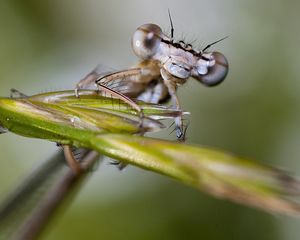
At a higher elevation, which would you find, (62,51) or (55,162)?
(62,51)

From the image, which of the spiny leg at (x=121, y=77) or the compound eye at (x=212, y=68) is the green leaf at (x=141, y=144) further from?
the compound eye at (x=212, y=68)

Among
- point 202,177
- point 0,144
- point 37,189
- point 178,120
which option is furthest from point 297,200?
point 0,144

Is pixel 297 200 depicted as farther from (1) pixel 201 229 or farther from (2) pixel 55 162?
(1) pixel 201 229

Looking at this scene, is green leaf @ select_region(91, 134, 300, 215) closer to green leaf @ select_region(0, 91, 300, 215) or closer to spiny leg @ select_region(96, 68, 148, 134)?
green leaf @ select_region(0, 91, 300, 215)

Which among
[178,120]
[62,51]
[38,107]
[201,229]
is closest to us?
[38,107]

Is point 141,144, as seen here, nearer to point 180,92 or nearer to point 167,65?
point 167,65

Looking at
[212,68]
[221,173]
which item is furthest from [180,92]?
[221,173]

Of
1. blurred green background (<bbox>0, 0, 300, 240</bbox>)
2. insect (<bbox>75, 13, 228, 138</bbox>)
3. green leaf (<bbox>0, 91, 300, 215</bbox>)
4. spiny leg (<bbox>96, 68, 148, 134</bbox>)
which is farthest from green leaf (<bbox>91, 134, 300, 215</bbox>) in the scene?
blurred green background (<bbox>0, 0, 300, 240</bbox>)
